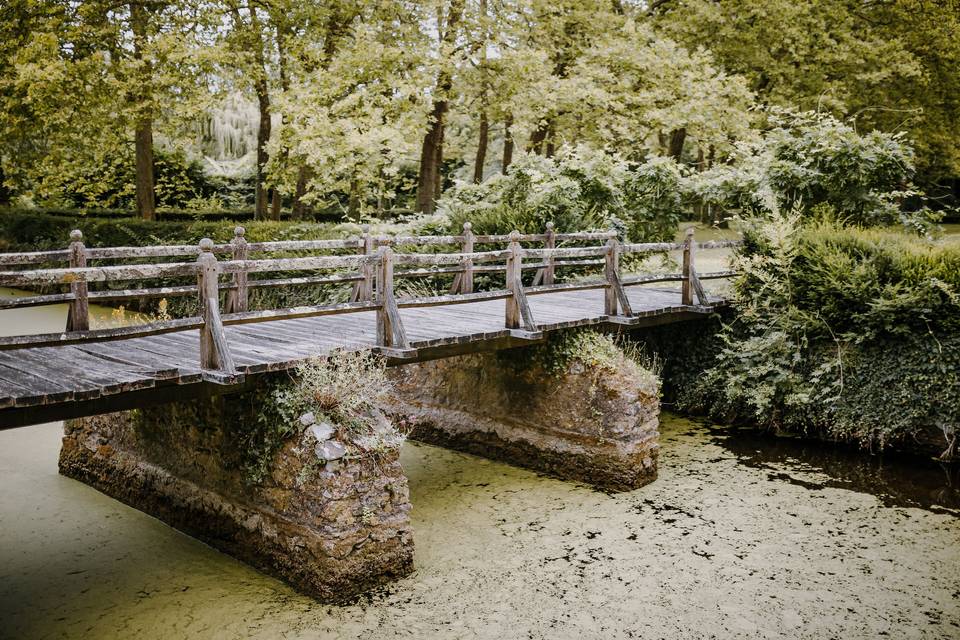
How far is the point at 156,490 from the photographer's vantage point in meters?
8.81

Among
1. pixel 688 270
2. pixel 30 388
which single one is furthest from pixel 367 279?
pixel 688 270

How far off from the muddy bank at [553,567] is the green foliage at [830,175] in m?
5.36

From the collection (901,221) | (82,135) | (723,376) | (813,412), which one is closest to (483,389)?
(723,376)

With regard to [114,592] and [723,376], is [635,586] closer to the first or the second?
[114,592]

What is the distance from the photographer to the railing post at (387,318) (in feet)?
25.9

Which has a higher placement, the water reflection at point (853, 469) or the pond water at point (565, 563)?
the water reflection at point (853, 469)

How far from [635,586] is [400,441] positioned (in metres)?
2.49

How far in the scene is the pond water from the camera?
662 cm

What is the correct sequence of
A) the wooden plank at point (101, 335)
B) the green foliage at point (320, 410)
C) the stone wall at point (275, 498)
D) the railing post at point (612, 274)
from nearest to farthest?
1. the wooden plank at point (101, 335)
2. the stone wall at point (275, 498)
3. the green foliage at point (320, 410)
4. the railing post at point (612, 274)

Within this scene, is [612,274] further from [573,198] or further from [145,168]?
[145,168]

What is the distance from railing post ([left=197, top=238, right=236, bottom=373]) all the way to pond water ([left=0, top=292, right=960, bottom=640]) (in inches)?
82.6

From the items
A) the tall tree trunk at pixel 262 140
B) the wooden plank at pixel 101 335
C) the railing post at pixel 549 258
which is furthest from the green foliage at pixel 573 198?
the wooden plank at pixel 101 335

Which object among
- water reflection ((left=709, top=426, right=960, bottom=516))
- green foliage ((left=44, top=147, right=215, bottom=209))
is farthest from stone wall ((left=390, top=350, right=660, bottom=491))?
green foliage ((left=44, top=147, right=215, bottom=209))

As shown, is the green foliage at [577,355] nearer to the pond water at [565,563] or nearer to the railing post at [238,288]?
the pond water at [565,563]
